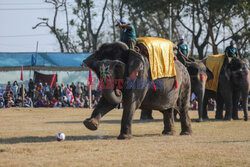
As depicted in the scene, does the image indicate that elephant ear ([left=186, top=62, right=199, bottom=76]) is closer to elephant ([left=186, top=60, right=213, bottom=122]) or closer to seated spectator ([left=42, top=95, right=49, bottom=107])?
elephant ([left=186, top=60, right=213, bottom=122])

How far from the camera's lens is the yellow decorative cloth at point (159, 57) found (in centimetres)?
1081

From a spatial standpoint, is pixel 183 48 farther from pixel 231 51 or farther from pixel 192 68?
pixel 231 51

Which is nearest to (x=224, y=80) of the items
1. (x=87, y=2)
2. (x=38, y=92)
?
(x=38, y=92)

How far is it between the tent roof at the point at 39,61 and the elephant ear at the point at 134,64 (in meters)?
21.7

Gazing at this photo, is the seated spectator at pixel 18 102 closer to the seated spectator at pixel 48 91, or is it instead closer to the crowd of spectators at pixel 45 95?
the crowd of spectators at pixel 45 95

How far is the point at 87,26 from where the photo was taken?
48.1 meters

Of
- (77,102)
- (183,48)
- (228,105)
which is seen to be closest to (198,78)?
(183,48)

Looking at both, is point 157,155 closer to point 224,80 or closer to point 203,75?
point 203,75

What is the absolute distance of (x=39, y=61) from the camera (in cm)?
3156

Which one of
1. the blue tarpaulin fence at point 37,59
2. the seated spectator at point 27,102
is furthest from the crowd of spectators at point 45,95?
the blue tarpaulin fence at point 37,59

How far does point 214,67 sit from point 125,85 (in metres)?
8.74

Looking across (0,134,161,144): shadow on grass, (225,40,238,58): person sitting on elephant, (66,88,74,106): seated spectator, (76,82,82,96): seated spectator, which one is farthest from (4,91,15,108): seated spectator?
(0,134,161,144): shadow on grass

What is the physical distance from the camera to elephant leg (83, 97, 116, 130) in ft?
32.0

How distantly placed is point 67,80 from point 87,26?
56.1ft
